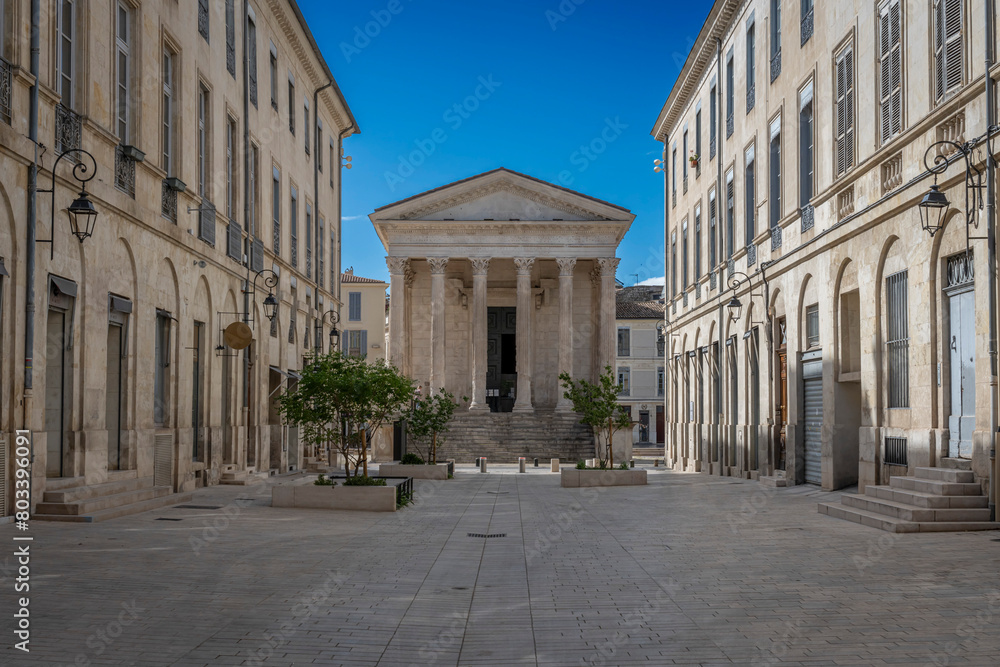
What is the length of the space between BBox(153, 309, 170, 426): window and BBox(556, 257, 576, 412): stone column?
3187cm

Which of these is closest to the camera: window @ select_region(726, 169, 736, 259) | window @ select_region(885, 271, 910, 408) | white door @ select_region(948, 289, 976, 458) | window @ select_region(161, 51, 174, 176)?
white door @ select_region(948, 289, 976, 458)

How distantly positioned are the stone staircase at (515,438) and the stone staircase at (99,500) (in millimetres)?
28161

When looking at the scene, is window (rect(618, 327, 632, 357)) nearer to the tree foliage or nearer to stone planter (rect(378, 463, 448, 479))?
stone planter (rect(378, 463, 448, 479))

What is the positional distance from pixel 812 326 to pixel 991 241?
927cm

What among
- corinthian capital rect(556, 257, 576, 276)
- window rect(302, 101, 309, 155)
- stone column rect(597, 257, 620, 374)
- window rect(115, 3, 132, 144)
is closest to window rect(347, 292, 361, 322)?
corinthian capital rect(556, 257, 576, 276)

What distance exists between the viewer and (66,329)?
15.4 m

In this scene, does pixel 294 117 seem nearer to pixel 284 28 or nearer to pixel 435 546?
pixel 284 28

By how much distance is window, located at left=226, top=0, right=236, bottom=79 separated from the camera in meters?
25.1

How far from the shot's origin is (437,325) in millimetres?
51406

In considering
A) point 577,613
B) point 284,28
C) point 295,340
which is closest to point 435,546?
point 577,613

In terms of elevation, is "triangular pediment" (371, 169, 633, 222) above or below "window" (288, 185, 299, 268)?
above

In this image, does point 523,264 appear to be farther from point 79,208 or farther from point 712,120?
point 79,208

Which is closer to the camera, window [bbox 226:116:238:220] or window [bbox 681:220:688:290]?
window [bbox 226:116:238:220]

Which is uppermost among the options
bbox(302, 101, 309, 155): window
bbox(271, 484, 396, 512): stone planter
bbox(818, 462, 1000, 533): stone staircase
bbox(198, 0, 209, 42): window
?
bbox(302, 101, 309, 155): window
